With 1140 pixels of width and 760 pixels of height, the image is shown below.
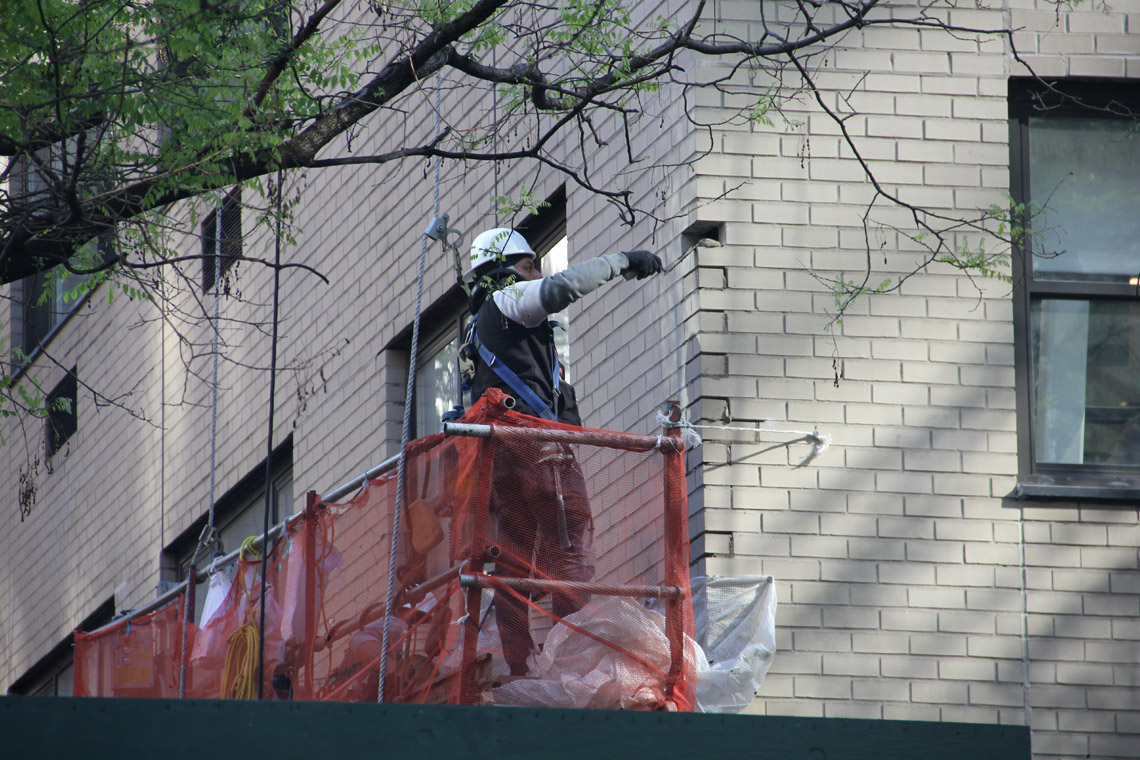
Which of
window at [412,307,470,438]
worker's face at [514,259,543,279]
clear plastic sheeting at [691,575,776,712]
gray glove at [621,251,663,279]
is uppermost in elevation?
window at [412,307,470,438]

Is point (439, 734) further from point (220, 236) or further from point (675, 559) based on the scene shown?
point (220, 236)

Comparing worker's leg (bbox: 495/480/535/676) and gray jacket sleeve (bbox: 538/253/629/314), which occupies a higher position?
gray jacket sleeve (bbox: 538/253/629/314)

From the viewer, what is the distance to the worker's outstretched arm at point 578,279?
24.2 ft

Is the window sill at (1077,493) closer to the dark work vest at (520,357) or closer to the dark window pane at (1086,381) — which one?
the dark window pane at (1086,381)

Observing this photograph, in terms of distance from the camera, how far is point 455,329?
11.4m

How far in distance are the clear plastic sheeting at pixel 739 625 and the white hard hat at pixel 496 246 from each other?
1797 millimetres

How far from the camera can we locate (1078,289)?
864 cm

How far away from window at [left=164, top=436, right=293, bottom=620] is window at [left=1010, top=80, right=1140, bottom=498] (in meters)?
6.66

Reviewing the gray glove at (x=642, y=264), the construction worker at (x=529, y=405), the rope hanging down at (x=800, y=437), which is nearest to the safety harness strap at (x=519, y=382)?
the construction worker at (x=529, y=405)

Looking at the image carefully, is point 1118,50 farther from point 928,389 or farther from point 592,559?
point 592,559

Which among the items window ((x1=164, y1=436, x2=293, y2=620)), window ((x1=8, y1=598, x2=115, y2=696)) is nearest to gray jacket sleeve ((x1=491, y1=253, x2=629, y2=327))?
window ((x1=164, y1=436, x2=293, y2=620))

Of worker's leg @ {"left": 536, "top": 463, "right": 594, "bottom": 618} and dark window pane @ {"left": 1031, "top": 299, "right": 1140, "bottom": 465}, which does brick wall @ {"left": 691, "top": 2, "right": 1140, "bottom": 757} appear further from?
worker's leg @ {"left": 536, "top": 463, "right": 594, "bottom": 618}

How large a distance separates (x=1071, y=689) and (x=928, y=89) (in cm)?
304

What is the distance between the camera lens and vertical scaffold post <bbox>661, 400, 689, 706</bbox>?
6660 mm
